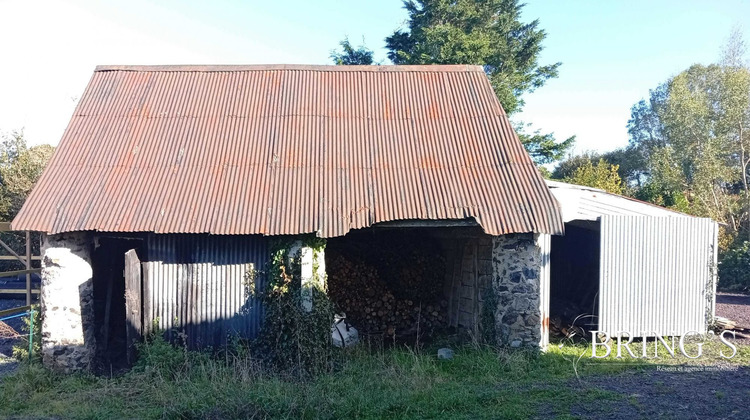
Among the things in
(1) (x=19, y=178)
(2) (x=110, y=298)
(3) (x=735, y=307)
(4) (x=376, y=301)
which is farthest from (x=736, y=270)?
(1) (x=19, y=178)

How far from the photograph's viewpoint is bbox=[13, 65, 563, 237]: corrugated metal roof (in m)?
8.16

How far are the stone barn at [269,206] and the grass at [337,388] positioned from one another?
1.73ft

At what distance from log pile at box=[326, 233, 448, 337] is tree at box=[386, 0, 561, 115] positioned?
1229 centimetres

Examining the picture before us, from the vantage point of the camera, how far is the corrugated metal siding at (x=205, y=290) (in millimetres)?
8406

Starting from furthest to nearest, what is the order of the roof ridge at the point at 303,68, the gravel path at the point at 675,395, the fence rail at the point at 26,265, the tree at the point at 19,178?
the tree at the point at 19,178 < the roof ridge at the point at 303,68 < the fence rail at the point at 26,265 < the gravel path at the point at 675,395

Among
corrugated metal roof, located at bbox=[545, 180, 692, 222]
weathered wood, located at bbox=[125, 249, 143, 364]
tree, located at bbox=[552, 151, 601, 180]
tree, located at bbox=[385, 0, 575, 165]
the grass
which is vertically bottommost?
the grass

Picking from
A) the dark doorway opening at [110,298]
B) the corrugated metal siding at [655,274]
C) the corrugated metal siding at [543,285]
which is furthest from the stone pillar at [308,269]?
the corrugated metal siding at [655,274]

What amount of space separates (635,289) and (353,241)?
16.6ft

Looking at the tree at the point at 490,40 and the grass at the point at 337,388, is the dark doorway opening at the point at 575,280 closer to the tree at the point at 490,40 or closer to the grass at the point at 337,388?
the grass at the point at 337,388

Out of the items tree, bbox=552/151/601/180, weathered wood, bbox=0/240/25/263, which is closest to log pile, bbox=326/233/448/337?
weathered wood, bbox=0/240/25/263

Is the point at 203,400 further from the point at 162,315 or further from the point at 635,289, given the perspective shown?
the point at 635,289

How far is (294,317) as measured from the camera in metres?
7.92

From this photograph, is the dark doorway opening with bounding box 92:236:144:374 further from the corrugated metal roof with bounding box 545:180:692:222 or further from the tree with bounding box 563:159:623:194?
the tree with bounding box 563:159:623:194

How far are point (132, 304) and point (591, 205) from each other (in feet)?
25.3
